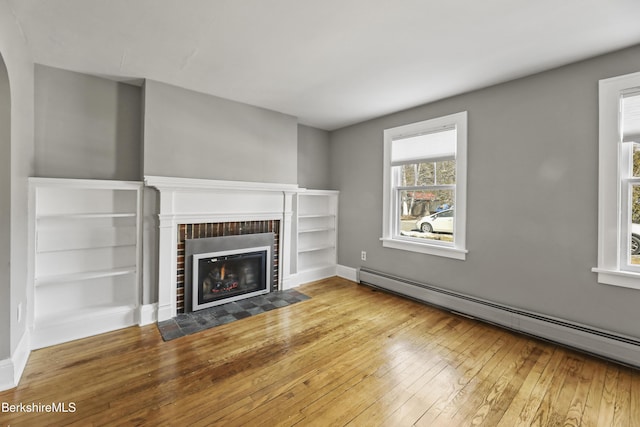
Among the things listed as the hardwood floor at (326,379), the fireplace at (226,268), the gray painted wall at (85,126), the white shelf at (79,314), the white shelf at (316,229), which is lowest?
the hardwood floor at (326,379)

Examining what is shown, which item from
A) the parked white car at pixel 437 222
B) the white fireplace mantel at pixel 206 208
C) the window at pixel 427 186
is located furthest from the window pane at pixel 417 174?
the white fireplace mantel at pixel 206 208

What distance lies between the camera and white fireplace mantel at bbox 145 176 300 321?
116 inches

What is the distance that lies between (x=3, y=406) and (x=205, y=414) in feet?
4.18

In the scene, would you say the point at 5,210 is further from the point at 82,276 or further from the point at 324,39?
the point at 324,39

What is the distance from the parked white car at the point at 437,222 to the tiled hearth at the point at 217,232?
1991mm

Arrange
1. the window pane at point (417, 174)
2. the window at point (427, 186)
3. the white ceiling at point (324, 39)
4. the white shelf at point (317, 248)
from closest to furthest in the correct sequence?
the white ceiling at point (324, 39)
the window at point (427, 186)
the window pane at point (417, 174)
the white shelf at point (317, 248)

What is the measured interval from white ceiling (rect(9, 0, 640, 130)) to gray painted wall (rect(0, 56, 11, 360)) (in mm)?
620

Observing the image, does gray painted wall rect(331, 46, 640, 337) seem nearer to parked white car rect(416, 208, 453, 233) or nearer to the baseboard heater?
the baseboard heater

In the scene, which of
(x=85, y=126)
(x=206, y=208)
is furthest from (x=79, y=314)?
(x=85, y=126)

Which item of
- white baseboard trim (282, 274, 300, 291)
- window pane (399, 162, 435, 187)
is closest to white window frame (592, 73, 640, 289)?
window pane (399, 162, 435, 187)

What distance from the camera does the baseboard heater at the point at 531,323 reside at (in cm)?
221

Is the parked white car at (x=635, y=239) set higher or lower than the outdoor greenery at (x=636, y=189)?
lower

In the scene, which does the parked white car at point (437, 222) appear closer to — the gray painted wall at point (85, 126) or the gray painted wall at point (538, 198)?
the gray painted wall at point (538, 198)

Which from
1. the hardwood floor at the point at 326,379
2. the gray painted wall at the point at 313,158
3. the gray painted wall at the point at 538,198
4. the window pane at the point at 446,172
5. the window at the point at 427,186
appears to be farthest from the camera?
the gray painted wall at the point at 313,158
